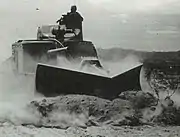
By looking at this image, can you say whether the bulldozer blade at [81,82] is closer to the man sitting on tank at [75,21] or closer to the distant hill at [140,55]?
the distant hill at [140,55]

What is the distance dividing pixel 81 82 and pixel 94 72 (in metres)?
0.09

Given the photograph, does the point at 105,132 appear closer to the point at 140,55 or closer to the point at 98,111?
the point at 98,111

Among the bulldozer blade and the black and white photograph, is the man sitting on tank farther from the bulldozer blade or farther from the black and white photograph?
the bulldozer blade

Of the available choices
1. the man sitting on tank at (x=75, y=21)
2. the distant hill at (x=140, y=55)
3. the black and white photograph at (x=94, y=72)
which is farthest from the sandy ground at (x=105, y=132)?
the man sitting on tank at (x=75, y=21)

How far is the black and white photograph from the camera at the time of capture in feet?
5.59

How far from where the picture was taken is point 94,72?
1.70 m

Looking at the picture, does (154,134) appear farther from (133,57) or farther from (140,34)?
(140,34)

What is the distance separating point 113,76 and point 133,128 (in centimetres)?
29

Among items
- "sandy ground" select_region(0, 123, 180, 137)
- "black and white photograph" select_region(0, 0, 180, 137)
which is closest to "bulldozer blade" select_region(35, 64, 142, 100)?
"black and white photograph" select_region(0, 0, 180, 137)

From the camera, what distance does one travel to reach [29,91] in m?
1.72

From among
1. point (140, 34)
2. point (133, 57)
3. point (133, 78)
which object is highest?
point (140, 34)

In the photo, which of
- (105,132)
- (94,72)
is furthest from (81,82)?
(105,132)

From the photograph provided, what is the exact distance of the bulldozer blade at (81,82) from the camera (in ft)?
5.60

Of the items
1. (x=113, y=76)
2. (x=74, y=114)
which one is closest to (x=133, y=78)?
(x=113, y=76)
